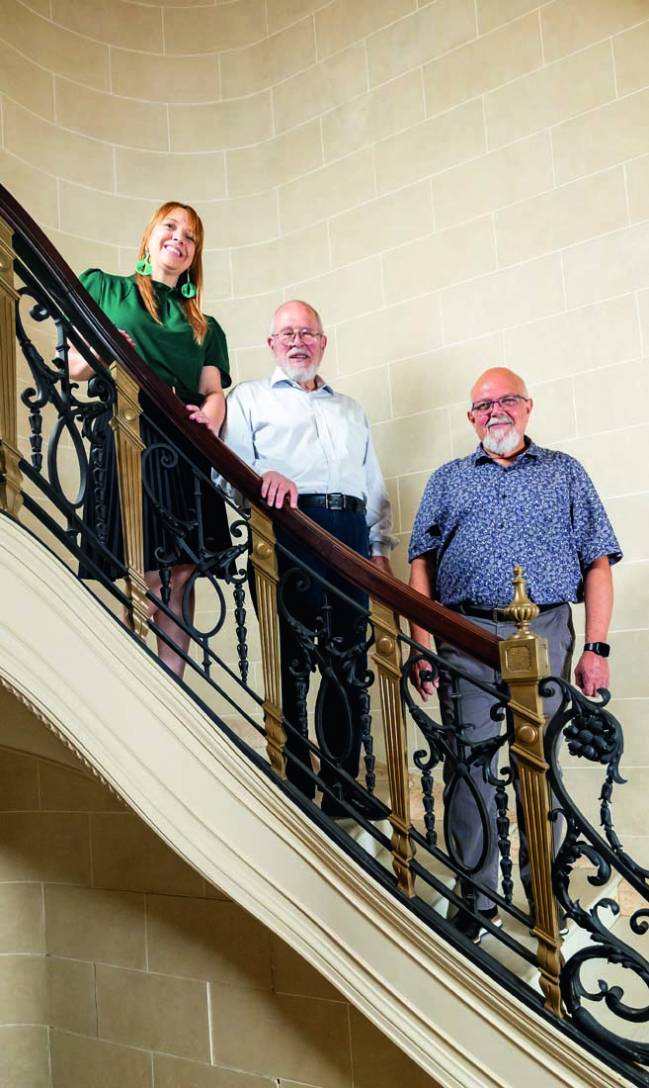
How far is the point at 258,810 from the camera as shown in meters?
2.76

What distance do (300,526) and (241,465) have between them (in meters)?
0.24

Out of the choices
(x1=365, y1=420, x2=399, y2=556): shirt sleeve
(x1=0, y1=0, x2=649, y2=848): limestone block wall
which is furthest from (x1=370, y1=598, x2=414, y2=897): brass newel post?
(x1=0, y1=0, x2=649, y2=848): limestone block wall

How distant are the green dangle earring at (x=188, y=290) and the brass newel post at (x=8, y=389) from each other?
0.58 meters

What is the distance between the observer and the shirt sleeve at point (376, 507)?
3531mm

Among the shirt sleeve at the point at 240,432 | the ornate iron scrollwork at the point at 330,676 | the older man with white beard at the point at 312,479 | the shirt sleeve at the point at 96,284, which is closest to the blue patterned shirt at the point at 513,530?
the older man with white beard at the point at 312,479

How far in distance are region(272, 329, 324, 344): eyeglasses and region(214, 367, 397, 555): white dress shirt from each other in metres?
0.10

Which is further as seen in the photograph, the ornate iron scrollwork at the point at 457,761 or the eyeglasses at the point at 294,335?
the eyeglasses at the point at 294,335

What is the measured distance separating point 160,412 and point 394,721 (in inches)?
43.1

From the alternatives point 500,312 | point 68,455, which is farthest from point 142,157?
point 500,312

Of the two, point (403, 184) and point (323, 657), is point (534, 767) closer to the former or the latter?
point (323, 657)

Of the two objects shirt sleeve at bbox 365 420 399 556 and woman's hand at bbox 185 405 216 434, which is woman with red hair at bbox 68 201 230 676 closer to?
woman's hand at bbox 185 405 216 434

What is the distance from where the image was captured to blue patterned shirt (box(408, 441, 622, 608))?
3207mm

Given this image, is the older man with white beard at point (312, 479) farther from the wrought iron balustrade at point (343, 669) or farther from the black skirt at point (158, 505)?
the black skirt at point (158, 505)

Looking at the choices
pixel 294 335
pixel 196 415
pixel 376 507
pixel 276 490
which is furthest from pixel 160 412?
pixel 376 507
